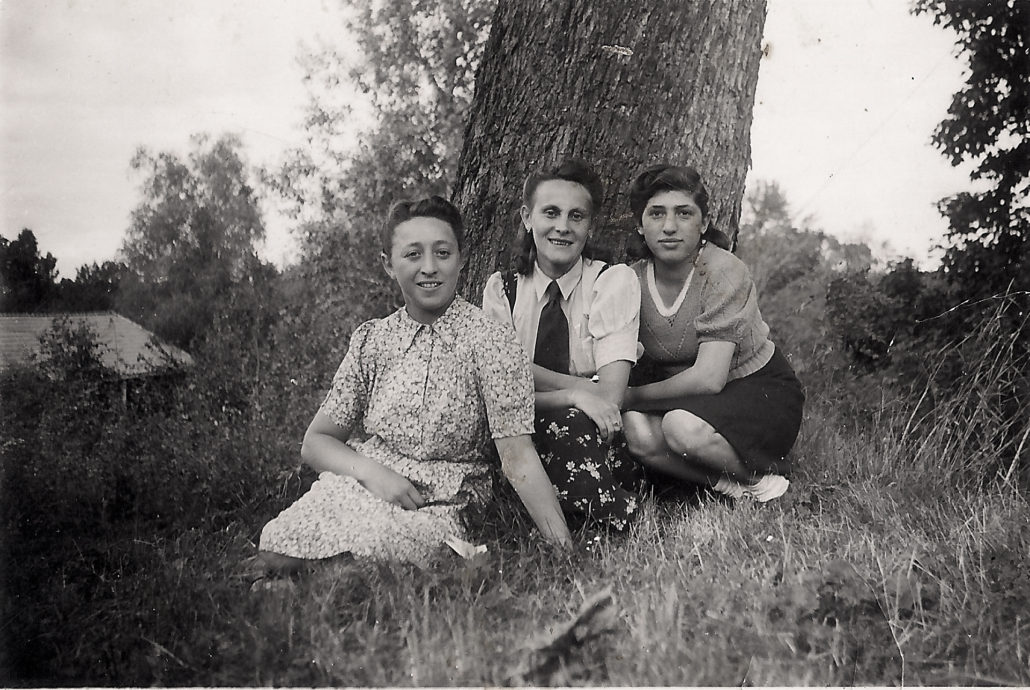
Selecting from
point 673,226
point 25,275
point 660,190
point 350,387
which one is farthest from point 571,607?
point 25,275

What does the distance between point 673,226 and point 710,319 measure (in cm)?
37

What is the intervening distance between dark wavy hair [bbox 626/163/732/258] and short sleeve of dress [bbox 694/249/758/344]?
16 centimetres

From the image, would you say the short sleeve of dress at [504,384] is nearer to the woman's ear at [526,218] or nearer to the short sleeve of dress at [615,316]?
the short sleeve of dress at [615,316]

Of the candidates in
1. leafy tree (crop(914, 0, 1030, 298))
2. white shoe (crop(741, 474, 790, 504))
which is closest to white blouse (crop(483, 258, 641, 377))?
white shoe (crop(741, 474, 790, 504))

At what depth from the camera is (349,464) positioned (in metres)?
2.72

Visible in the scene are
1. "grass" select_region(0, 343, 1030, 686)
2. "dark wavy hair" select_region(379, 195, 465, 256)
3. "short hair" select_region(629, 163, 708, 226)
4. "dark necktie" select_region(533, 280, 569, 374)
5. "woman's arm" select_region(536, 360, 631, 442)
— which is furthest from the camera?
"short hair" select_region(629, 163, 708, 226)

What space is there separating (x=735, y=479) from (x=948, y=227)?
4.53 feet

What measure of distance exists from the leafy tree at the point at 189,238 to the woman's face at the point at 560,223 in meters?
1.10

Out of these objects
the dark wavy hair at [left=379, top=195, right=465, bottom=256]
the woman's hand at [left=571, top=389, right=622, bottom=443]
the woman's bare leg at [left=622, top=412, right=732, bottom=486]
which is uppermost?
the dark wavy hair at [left=379, top=195, right=465, bottom=256]

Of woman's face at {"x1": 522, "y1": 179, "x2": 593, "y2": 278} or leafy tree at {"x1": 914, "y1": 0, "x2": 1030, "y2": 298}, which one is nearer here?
woman's face at {"x1": 522, "y1": 179, "x2": 593, "y2": 278}

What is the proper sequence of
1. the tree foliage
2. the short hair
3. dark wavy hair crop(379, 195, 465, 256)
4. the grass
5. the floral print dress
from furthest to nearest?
1. the tree foliage
2. the short hair
3. dark wavy hair crop(379, 195, 465, 256)
4. the floral print dress
5. the grass

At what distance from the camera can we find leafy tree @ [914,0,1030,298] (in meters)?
3.31

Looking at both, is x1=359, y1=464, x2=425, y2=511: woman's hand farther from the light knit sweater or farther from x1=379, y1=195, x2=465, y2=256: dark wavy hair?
the light knit sweater

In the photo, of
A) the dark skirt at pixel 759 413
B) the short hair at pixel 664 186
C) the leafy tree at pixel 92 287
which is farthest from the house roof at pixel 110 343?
the dark skirt at pixel 759 413
